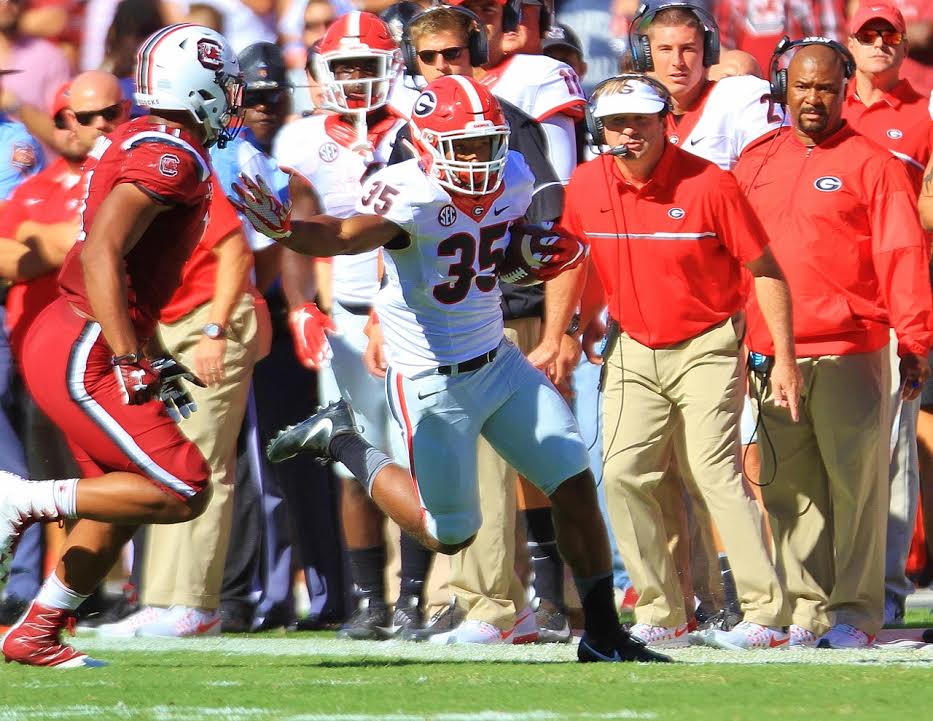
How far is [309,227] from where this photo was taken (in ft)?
17.3

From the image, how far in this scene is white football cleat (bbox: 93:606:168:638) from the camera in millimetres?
7316

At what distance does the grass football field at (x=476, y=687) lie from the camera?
4.67m

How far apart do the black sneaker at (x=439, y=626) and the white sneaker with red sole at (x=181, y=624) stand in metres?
0.84

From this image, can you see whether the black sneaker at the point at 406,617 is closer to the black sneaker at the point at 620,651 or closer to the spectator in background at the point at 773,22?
the black sneaker at the point at 620,651

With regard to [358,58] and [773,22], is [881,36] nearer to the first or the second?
[773,22]

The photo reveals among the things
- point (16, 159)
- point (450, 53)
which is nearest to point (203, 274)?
point (16, 159)

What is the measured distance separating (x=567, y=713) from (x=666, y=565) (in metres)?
2.12

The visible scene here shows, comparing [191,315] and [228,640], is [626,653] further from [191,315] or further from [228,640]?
[191,315]

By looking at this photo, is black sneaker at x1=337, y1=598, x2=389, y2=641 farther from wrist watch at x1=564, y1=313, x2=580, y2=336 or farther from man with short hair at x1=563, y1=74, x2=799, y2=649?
wrist watch at x1=564, y1=313, x2=580, y2=336

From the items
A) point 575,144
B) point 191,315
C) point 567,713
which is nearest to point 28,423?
point 191,315

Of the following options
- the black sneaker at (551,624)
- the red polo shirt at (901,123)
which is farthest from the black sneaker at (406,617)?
the red polo shirt at (901,123)

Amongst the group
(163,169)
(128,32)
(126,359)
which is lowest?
(126,359)

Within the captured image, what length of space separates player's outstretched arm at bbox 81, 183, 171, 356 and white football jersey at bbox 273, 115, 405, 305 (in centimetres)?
189

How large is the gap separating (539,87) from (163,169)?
2.20 metres
